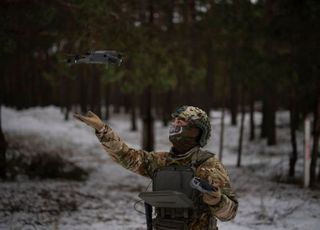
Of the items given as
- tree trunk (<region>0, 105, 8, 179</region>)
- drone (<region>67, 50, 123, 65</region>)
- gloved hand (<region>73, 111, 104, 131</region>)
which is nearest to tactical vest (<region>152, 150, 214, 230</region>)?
gloved hand (<region>73, 111, 104, 131</region>)

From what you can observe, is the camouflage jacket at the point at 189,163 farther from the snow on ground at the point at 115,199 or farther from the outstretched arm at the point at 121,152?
the snow on ground at the point at 115,199

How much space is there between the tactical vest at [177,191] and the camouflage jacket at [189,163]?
82 millimetres

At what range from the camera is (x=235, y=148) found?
2056cm

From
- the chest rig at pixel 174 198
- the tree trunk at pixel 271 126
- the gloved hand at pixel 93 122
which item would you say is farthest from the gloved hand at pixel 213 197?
the tree trunk at pixel 271 126

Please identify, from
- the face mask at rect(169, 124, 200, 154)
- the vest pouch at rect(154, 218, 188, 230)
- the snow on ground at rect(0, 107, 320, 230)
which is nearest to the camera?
the vest pouch at rect(154, 218, 188, 230)

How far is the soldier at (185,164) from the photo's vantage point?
142 inches

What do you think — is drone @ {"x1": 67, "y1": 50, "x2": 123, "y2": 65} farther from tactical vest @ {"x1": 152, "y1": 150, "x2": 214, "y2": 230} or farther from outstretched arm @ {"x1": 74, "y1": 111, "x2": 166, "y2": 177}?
tactical vest @ {"x1": 152, "y1": 150, "x2": 214, "y2": 230}

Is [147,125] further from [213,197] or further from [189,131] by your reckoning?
[213,197]

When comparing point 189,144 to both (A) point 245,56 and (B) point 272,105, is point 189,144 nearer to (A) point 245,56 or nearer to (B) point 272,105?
(A) point 245,56

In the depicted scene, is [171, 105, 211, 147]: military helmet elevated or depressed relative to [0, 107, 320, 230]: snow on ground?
elevated

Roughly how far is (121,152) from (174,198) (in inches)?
28.0

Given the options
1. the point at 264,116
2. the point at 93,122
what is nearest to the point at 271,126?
the point at 264,116

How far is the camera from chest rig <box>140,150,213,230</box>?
11.6ft

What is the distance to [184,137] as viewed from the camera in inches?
152
